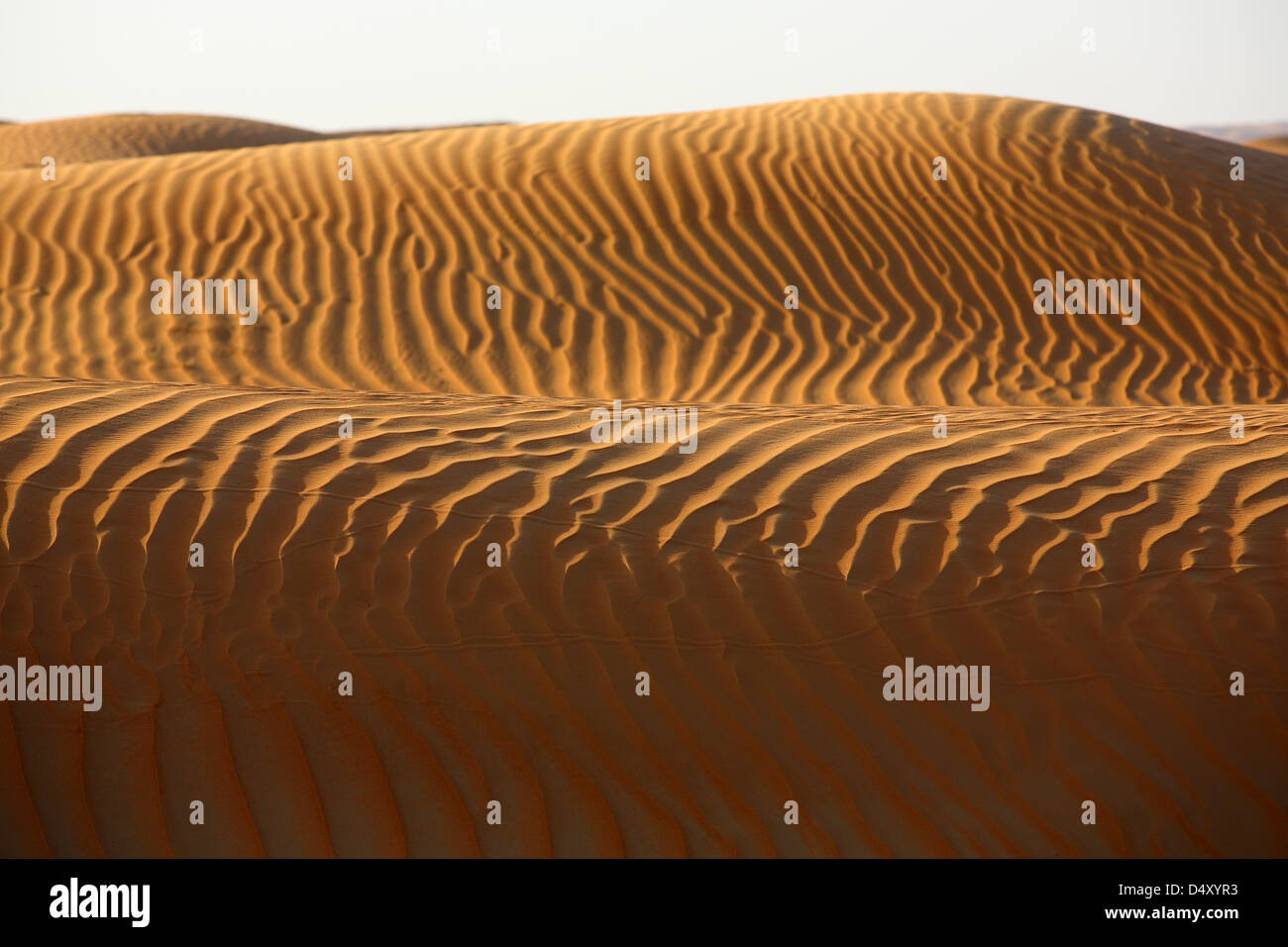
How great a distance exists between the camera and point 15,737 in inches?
150

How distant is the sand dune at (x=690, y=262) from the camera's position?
30.6ft

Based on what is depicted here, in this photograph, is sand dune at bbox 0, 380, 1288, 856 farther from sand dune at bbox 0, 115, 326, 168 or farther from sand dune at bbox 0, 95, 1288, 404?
sand dune at bbox 0, 115, 326, 168

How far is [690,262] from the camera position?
10.3m

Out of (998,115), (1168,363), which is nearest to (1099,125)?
(998,115)

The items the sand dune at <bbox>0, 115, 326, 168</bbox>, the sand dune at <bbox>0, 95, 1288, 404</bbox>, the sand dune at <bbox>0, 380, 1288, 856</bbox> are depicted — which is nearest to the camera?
the sand dune at <bbox>0, 380, 1288, 856</bbox>

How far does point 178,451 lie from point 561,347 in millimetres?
5187

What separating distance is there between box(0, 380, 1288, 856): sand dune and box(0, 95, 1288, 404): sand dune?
467 cm

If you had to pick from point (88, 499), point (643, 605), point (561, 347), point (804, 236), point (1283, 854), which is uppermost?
point (804, 236)

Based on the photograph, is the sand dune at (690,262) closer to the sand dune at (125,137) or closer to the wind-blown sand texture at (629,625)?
the wind-blown sand texture at (629,625)

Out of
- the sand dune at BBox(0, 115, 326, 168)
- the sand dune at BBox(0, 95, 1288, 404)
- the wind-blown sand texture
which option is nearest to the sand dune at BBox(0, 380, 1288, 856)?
the wind-blown sand texture

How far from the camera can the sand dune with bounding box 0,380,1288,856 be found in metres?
3.71

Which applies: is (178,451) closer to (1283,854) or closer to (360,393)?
(360,393)

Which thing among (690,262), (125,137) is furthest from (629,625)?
(125,137)

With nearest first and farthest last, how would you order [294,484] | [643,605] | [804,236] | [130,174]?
[643,605] < [294,484] < [804,236] < [130,174]
